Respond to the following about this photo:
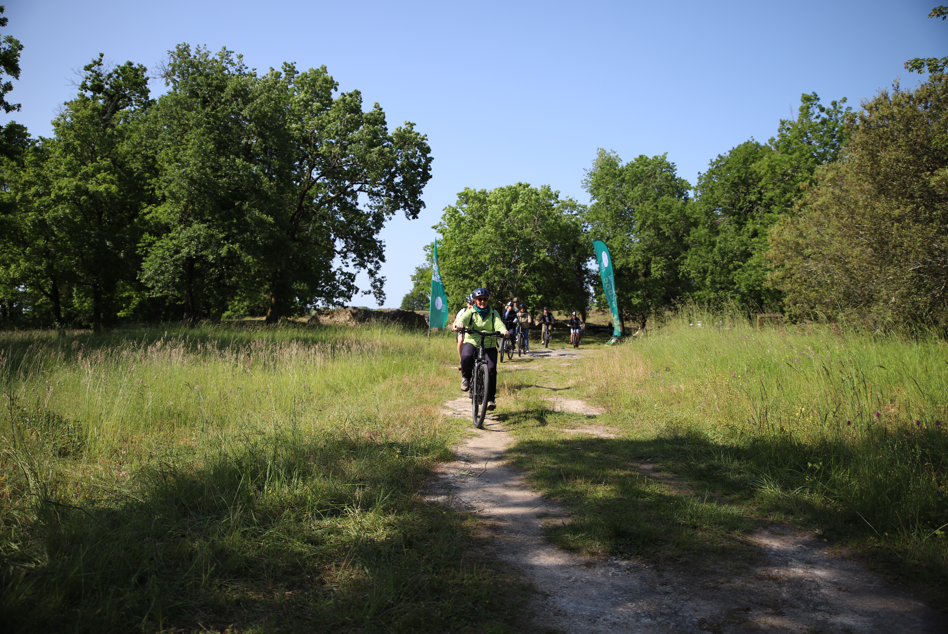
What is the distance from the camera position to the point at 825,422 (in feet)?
16.9

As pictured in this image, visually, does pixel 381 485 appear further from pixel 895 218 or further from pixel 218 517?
pixel 895 218

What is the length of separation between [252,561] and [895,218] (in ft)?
46.7

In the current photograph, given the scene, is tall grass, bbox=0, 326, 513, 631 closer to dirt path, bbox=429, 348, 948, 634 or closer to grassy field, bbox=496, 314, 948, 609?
dirt path, bbox=429, 348, 948, 634

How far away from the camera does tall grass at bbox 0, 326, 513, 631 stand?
255 cm

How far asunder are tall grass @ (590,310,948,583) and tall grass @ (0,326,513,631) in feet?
8.91

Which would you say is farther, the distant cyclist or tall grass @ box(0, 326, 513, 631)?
the distant cyclist

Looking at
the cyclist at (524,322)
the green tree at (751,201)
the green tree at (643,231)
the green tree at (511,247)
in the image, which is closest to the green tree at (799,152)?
the green tree at (751,201)

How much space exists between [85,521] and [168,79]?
84.9 feet

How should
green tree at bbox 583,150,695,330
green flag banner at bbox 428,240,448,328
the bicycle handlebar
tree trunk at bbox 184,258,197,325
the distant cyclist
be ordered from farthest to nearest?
green tree at bbox 583,150,695,330
tree trunk at bbox 184,258,197,325
green flag banner at bbox 428,240,448,328
the distant cyclist
the bicycle handlebar

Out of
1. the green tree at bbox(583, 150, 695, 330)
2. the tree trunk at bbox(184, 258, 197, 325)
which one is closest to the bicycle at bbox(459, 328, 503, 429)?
the tree trunk at bbox(184, 258, 197, 325)

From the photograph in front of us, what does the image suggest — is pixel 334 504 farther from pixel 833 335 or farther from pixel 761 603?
pixel 833 335

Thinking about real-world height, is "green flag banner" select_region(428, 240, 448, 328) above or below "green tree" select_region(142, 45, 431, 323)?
below

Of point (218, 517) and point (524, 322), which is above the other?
point (524, 322)

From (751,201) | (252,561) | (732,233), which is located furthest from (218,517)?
(751,201)
